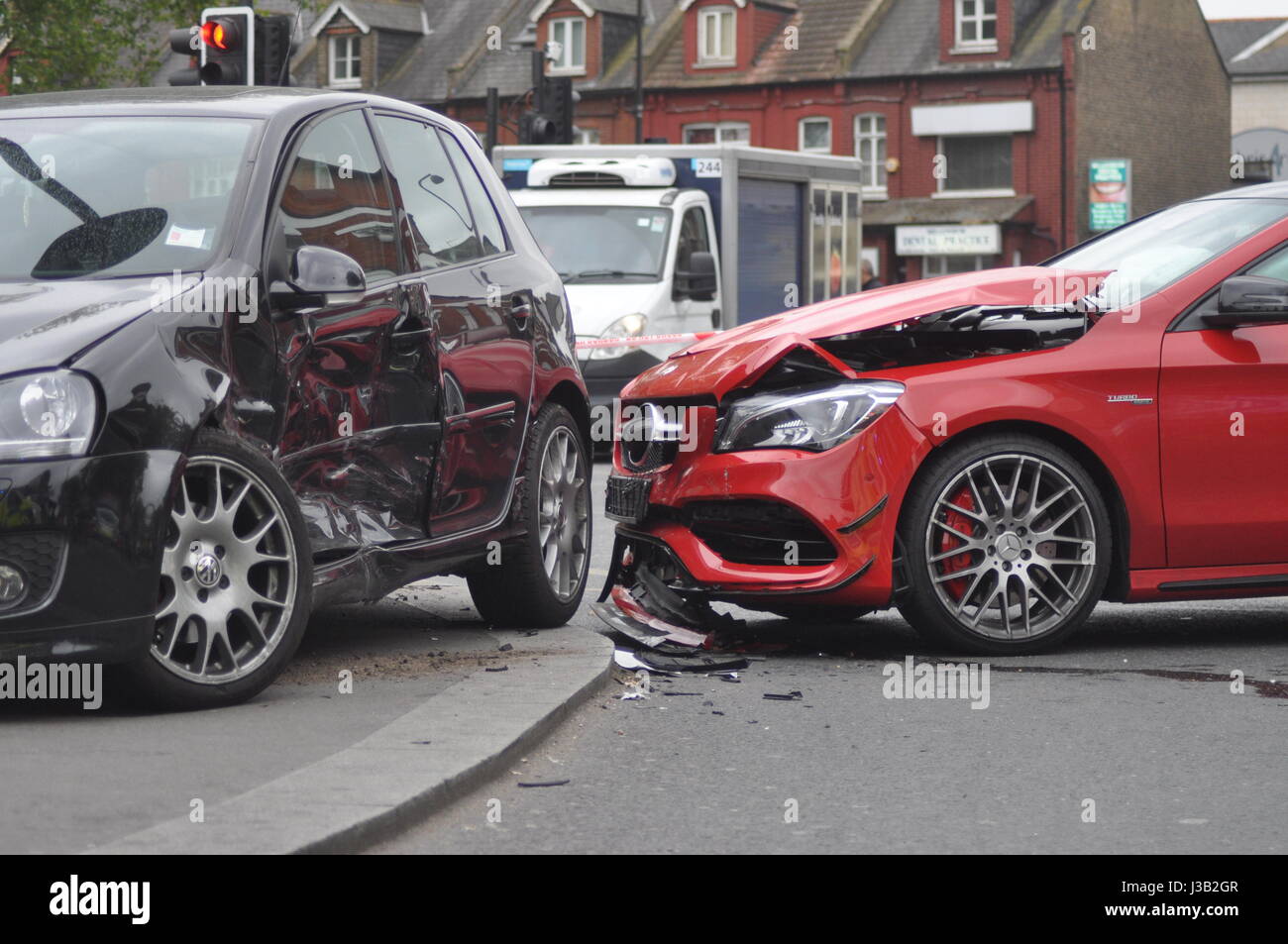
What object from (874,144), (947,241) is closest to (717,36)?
(874,144)

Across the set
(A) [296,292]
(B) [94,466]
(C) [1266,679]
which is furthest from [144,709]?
(C) [1266,679]

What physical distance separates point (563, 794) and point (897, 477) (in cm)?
227

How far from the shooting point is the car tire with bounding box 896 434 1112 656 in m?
A: 7.08

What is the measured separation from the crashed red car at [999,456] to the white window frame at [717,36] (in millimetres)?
49642

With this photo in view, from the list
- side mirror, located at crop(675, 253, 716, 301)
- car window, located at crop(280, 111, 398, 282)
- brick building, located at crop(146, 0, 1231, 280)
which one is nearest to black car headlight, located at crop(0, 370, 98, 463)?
car window, located at crop(280, 111, 398, 282)

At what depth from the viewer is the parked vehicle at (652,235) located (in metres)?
18.7

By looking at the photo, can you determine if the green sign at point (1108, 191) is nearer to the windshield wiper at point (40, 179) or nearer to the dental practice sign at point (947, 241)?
the dental practice sign at point (947, 241)

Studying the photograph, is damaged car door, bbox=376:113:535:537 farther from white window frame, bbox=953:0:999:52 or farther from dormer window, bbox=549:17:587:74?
dormer window, bbox=549:17:587:74

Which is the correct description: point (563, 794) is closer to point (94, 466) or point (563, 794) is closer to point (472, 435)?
point (94, 466)

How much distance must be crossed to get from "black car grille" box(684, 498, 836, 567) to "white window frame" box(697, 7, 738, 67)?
164ft

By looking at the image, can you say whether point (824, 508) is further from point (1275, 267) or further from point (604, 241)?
point (604, 241)

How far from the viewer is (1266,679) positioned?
6.89 meters
